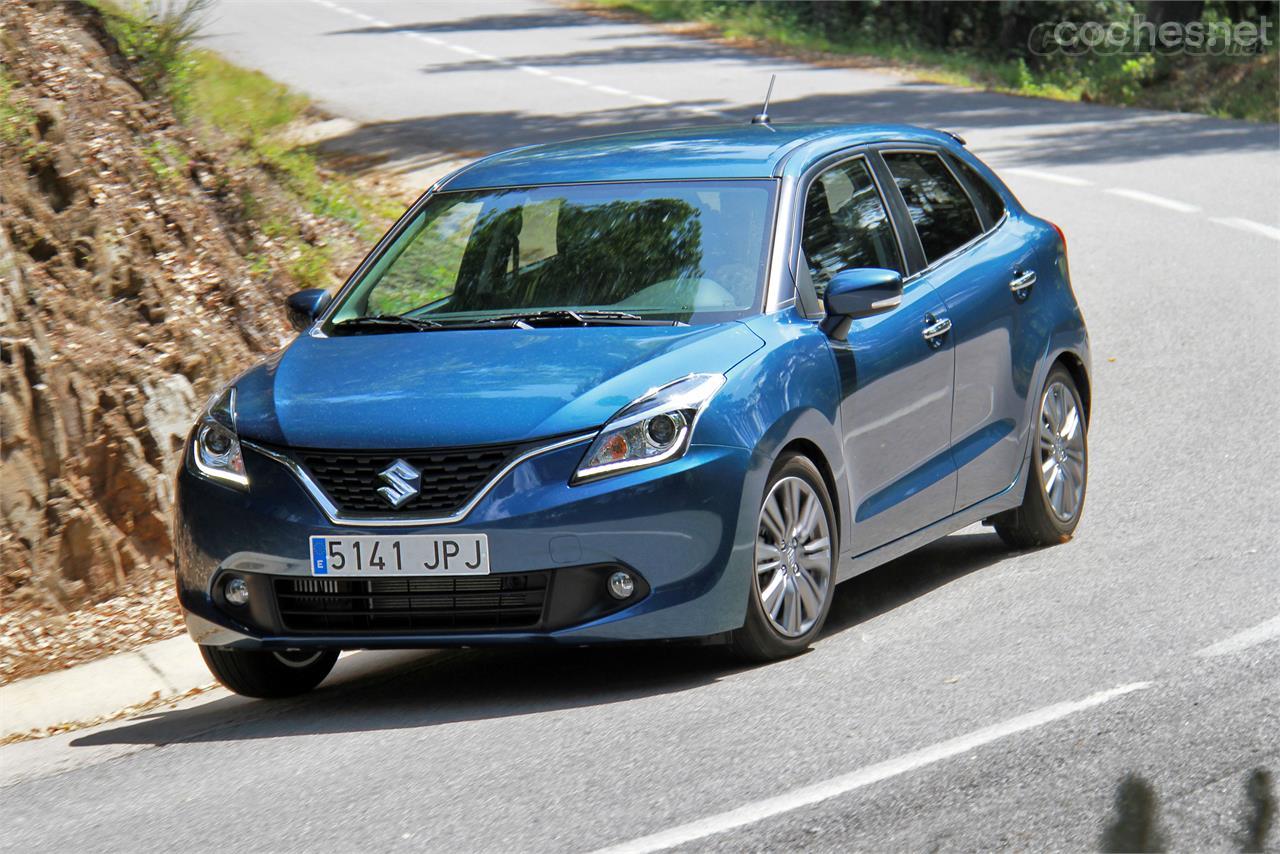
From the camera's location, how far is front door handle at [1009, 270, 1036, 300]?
302 inches

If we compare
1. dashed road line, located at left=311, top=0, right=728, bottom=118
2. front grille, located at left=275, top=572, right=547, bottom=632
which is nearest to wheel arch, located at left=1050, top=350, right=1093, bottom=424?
front grille, located at left=275, top=572, right=547, bottom=632

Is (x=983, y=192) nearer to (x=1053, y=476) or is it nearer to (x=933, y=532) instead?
(x=1053, y=476)

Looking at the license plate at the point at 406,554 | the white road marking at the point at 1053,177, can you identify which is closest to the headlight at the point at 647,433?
the license plate at the point at 406,554

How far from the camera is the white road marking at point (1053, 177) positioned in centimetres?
1853

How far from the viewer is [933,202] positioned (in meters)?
7.59

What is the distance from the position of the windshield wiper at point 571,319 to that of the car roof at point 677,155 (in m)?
0.72

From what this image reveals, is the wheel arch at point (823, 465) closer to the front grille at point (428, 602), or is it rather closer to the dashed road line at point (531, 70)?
the front grille at point (428, 602)

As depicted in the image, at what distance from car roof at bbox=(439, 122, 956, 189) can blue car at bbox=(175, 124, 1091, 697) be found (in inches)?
0.7

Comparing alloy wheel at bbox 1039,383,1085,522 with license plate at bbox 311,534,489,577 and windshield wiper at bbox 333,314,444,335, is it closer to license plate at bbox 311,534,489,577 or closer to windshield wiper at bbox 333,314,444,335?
windshield wiper at bbox 333,314,444,335

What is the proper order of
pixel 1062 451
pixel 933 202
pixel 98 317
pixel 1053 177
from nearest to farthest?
pixel 933 202 → pixel 1062 451 → pixel 98 317 → pixel 1053 177

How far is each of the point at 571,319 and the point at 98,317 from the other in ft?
11.4

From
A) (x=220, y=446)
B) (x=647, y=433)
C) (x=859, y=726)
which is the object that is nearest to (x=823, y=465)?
(x=647, y=433)

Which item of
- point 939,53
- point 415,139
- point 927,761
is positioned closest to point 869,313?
point 927,761

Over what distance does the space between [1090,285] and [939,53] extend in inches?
988
